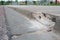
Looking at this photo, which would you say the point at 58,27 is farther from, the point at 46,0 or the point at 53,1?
the point at 53,1

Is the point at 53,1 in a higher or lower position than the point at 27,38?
lower

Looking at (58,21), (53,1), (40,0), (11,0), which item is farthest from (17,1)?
(58,21)

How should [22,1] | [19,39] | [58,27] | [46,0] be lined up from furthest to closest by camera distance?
1. [22,1]
2. [46,0]
3. [58,27]
4. [19,39]

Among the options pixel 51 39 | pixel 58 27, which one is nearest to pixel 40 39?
pixel 51 39

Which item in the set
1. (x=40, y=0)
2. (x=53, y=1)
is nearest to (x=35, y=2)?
(x=40, y=0)

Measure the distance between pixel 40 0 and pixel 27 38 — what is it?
72.9 ft

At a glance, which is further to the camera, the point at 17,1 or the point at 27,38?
the point at 17,1

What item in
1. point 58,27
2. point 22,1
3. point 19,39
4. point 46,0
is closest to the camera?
point 19,39

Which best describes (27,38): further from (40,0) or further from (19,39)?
(40,0)

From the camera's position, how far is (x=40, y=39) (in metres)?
1.88

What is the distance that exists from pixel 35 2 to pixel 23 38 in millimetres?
22607

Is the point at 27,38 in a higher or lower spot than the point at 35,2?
higher

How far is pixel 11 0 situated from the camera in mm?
24391

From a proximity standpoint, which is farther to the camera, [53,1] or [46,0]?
[53,1]
